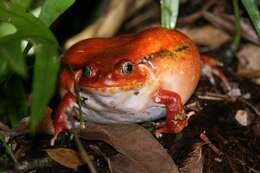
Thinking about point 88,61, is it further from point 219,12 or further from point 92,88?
point 219,12

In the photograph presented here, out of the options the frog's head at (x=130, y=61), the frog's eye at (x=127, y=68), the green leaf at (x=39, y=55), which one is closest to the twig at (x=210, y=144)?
the frog's head at (x=130, y=61)

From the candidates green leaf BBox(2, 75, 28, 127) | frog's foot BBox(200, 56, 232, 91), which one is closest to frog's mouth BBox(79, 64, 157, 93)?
green leaf BBox(2, 75, 28, 127)

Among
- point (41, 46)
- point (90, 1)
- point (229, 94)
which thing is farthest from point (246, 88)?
point (41, 46)

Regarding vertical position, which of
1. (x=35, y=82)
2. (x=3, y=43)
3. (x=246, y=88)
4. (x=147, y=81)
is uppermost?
(x=3, y=43)

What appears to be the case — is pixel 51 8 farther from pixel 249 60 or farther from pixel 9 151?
pixel 249 60

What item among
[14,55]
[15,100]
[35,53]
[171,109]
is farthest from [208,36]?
[14,55]

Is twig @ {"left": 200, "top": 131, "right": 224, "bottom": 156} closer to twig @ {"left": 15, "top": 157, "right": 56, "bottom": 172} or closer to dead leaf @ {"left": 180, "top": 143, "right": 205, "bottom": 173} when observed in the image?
dead leaf @ {"left": 180, "top": 143, "right": 205, "bottom": 173}
